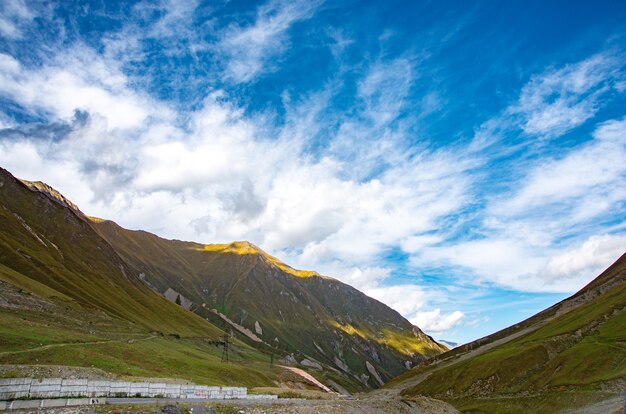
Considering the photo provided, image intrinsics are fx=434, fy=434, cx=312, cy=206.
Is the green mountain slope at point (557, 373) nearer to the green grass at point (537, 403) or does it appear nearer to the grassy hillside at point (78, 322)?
the green grass at point (537, 403)

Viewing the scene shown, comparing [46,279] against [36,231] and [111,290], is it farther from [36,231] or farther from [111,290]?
[36,231]

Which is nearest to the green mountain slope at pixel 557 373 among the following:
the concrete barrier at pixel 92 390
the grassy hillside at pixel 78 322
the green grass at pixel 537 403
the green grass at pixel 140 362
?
the green grass at pixel 537 403

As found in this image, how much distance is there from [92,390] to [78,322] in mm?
81359

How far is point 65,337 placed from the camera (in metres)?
87.5

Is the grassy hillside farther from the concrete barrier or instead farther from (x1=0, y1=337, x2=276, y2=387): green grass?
the concrete barrier

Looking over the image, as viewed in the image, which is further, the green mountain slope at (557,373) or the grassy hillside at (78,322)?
the green mountain slope at (557,373)

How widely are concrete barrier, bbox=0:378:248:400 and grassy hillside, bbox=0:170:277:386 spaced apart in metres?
30.1

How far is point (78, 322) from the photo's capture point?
10894 centimetres

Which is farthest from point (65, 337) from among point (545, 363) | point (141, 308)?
point (545, 363)

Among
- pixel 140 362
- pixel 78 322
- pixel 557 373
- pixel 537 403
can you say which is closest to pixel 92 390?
pixel 140 362

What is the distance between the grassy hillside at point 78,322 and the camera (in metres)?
76.6

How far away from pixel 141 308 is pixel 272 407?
15329 centimetres

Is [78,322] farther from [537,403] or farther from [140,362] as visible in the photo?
[537,403]

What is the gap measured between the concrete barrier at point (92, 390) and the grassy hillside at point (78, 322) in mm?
30100
